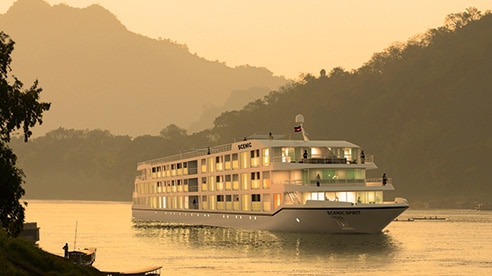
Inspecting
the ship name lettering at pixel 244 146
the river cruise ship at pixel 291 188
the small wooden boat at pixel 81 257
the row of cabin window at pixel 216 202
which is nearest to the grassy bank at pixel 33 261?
the small wooden boat at pixel 81 257

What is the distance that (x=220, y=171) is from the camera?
84812 mm

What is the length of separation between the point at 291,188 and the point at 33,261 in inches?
1610

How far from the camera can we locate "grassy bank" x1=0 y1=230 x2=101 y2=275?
28.8 metres

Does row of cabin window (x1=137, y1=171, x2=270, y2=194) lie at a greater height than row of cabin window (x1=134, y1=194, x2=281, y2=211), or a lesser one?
greater

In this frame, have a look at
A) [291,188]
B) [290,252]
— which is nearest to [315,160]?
[291,188]

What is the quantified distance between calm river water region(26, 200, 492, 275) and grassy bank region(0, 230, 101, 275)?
15.7 metres

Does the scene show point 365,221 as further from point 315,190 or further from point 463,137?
point 463,137

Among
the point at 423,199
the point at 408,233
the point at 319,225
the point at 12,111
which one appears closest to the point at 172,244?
the point at 319,225

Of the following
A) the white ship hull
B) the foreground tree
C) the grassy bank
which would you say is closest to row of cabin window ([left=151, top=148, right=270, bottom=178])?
the white ship hull

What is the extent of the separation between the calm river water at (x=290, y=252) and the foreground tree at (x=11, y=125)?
20.7 m

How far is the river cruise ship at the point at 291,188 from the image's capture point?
66.8 metres

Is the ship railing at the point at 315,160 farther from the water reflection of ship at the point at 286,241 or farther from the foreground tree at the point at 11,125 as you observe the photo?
the foreground tree at the point at 11,125

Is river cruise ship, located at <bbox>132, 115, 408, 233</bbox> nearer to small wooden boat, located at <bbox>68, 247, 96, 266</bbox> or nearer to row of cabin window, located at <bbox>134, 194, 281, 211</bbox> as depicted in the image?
row of cabin window, located at <bbox>134, 194, 281, 211</bbox>

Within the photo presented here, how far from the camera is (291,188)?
2736 inches
